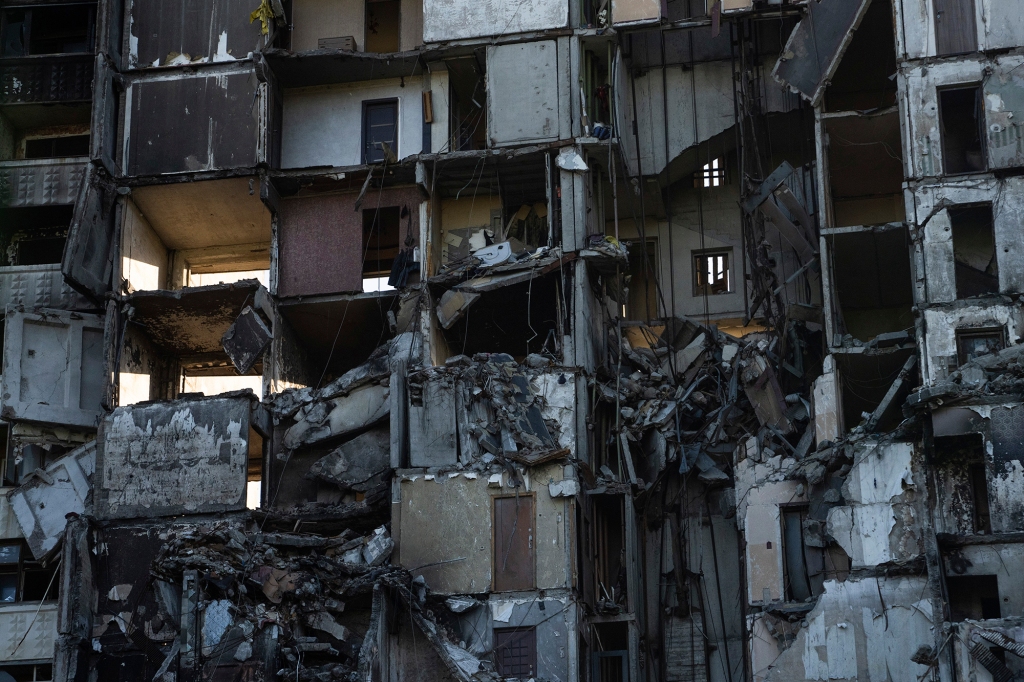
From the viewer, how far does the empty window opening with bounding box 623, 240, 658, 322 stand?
40.3 metres

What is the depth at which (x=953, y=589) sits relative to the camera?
30156mm

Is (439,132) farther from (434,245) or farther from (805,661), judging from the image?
(805,661)

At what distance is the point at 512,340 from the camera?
38344 mm

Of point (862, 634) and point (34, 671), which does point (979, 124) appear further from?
point (34, 671)

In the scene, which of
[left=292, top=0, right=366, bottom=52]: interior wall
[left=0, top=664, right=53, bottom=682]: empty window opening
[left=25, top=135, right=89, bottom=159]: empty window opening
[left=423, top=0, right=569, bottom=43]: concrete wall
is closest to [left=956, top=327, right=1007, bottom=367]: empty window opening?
[left=423, top=0, right=569, bottom=43]: concrete wall

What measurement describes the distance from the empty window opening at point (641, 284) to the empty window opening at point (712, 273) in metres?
1.07

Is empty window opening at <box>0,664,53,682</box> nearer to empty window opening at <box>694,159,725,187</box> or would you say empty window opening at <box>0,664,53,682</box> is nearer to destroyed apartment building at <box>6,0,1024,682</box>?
destroyed apartment building at <box>6,0,1024,682</box>

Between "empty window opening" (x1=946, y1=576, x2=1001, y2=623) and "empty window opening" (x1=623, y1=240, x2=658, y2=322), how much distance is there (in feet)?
40.0

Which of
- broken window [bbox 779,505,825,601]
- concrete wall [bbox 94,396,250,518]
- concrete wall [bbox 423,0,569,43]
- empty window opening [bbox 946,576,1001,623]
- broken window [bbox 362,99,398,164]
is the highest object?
concrete wall [bbox 423,0,569,43]

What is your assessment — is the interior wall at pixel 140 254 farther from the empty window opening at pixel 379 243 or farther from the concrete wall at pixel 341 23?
the concrete wall at pixel 341 23

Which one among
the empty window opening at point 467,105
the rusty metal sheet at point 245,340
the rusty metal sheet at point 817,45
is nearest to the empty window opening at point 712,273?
the rusty metal sheet at point 817,45

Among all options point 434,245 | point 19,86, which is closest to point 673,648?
point 434,245

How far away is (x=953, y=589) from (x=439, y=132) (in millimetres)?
16354

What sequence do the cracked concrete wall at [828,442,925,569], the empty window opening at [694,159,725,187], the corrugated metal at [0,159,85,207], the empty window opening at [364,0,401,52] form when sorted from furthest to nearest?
1. the empty window opening at [694,159,725,187]
2. the corrugated metal at [0,159,85,207]
3. the empty window opening at [364,0,401,52]
4. the cracked concrete wall at [828,442,925,569]
